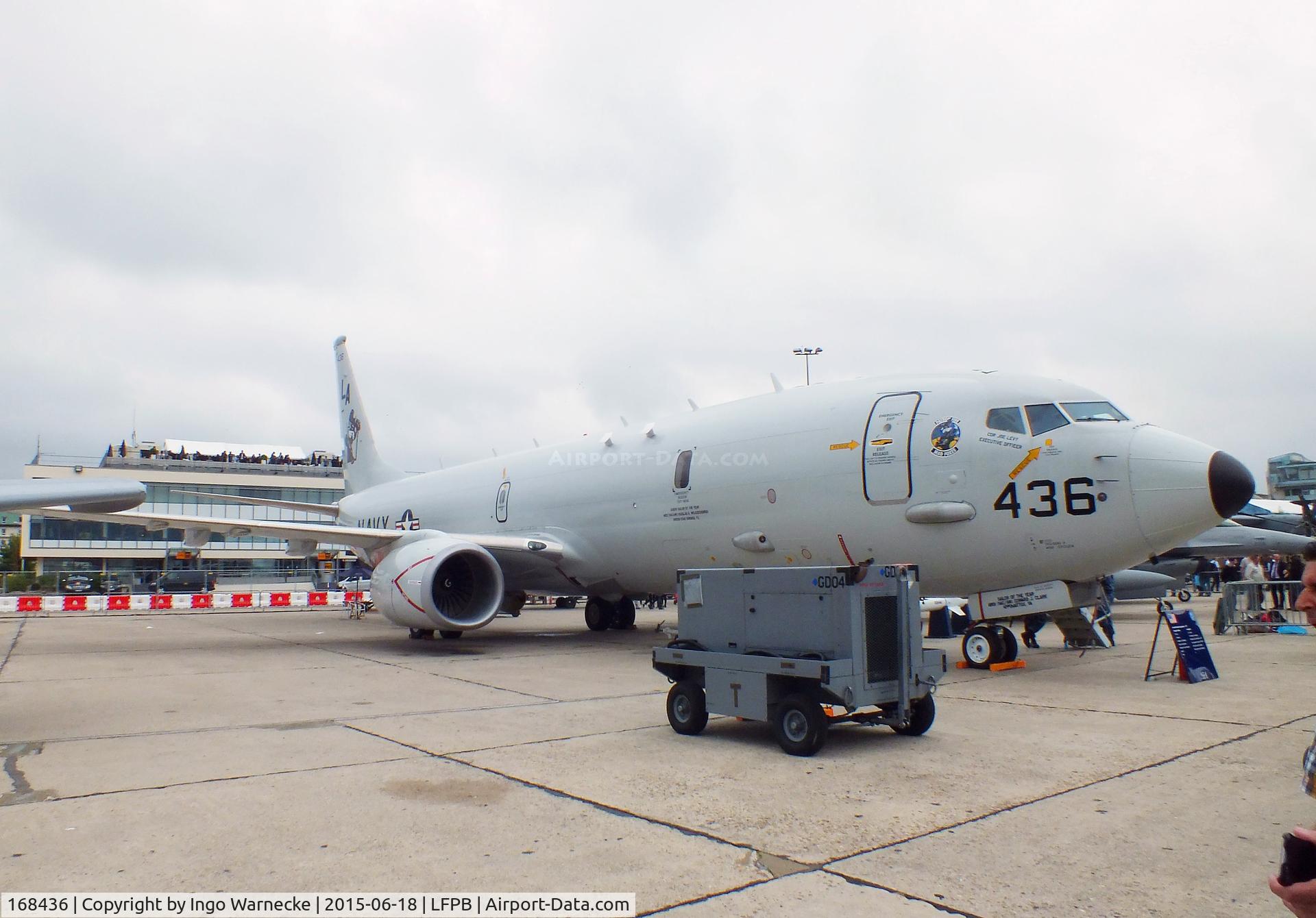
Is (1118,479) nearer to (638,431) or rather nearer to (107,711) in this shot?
(638,431)

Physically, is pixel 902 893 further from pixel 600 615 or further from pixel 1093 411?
pixel 600 615

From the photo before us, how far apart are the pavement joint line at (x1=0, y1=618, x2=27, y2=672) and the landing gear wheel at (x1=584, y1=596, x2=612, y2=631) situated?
9.32 metres

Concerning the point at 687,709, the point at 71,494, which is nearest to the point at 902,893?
the point at 687,709

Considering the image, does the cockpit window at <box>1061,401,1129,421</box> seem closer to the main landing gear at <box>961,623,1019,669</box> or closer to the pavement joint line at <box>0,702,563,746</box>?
the main landing gear at <box>961,623,1019,669</box>

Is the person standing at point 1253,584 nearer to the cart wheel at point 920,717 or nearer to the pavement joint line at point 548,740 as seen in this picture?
the cart wheel at point 920,717

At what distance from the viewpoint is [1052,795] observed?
4754 mm

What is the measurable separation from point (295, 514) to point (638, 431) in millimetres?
49156

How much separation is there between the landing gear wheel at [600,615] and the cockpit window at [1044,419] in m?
10.1

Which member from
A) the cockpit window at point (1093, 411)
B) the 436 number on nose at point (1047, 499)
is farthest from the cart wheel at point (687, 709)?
the cockpit window at point (1093, 411)

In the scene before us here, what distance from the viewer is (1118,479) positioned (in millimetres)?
8656

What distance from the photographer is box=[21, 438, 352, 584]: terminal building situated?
52219 millimetres

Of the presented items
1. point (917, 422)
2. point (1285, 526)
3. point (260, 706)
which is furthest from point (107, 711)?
point (1285, 526)

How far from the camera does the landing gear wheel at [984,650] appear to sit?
1057 cm

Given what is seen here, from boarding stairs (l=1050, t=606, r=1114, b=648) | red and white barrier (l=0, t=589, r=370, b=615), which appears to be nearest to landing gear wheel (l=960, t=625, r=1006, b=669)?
boarding stairs (l=1050, t=606, r=1114, b=648)
